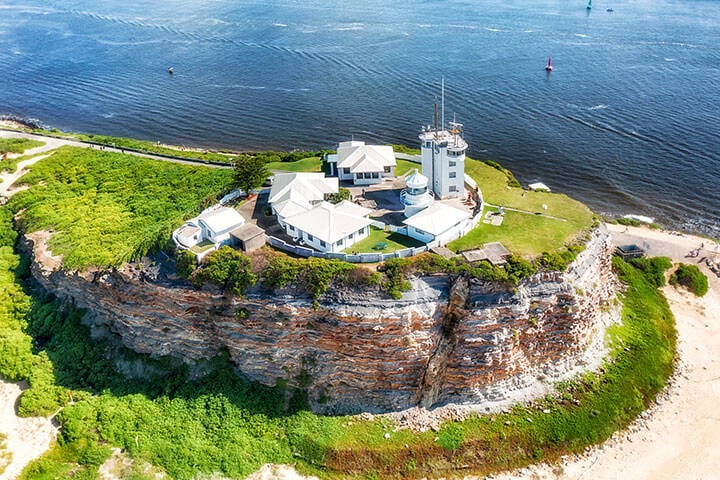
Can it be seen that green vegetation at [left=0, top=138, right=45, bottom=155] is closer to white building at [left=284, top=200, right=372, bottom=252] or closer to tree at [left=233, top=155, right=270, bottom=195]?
tree at [left=233, top=155, right=270, bottom=195]

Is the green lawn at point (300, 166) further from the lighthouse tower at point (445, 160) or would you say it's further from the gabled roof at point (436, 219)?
the gabled roof at point (436, 219)

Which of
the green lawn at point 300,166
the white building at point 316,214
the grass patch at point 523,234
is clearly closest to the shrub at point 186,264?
the white building at point 316,214

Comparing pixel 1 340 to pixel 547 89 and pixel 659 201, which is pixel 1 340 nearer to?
pixel 659 201

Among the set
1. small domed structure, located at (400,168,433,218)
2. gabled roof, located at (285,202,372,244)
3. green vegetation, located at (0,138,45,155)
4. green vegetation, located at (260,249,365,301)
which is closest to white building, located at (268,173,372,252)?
gabled roof, located at (285,202,372,244)

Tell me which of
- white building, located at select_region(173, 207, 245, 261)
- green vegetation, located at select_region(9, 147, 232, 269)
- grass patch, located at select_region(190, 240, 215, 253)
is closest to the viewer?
grass patch, located at select_region(190, 240, 215, 253)

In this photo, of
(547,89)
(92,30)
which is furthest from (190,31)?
(547,89)

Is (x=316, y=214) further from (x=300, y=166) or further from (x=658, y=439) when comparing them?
(x=658, y=439)

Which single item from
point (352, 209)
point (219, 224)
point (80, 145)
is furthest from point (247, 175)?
point (80, 145)
